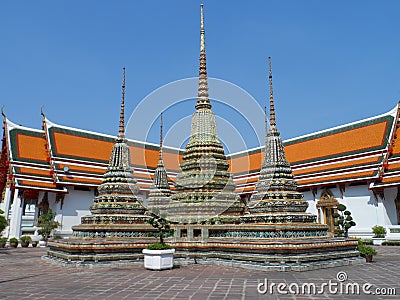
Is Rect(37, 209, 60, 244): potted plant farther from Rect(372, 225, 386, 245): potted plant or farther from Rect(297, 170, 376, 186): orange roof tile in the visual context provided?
Rect(372, 225, 386, 245): potted plant

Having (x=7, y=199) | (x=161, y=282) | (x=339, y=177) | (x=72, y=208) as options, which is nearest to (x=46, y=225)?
(x=72, y=208)

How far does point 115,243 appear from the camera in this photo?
42.0 ft

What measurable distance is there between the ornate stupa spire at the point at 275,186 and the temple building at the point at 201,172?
0.09 m

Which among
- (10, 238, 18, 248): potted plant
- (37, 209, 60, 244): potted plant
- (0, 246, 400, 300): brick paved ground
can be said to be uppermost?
(37, 209, 60, 244): potted plant

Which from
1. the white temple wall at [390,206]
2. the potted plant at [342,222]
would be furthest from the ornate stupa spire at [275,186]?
the white temple wall at [390,206]

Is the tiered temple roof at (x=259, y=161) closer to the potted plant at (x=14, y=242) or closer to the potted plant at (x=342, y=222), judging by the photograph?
the potted plant at (x=14, y=242)

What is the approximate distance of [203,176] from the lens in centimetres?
1625

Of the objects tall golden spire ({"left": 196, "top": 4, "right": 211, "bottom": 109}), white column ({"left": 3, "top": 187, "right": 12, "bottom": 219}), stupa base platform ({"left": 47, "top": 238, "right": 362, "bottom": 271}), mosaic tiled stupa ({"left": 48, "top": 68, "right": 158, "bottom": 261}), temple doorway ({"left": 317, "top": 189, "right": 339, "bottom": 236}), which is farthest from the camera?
temple doorway ({"left": 317, "top": 189, "right": 339, "bottom": 236})

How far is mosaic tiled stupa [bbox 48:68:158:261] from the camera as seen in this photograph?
12.5m

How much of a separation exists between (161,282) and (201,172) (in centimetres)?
831

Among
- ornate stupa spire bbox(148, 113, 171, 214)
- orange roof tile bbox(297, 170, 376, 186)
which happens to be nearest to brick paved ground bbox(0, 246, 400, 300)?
ornate stupa spire bbox(148, 113, 171, 214)

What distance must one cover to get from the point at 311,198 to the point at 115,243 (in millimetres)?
21240

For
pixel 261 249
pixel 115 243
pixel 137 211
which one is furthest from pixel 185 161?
pixel 261 249

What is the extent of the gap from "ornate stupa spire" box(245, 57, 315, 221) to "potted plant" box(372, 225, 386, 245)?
13.0m
